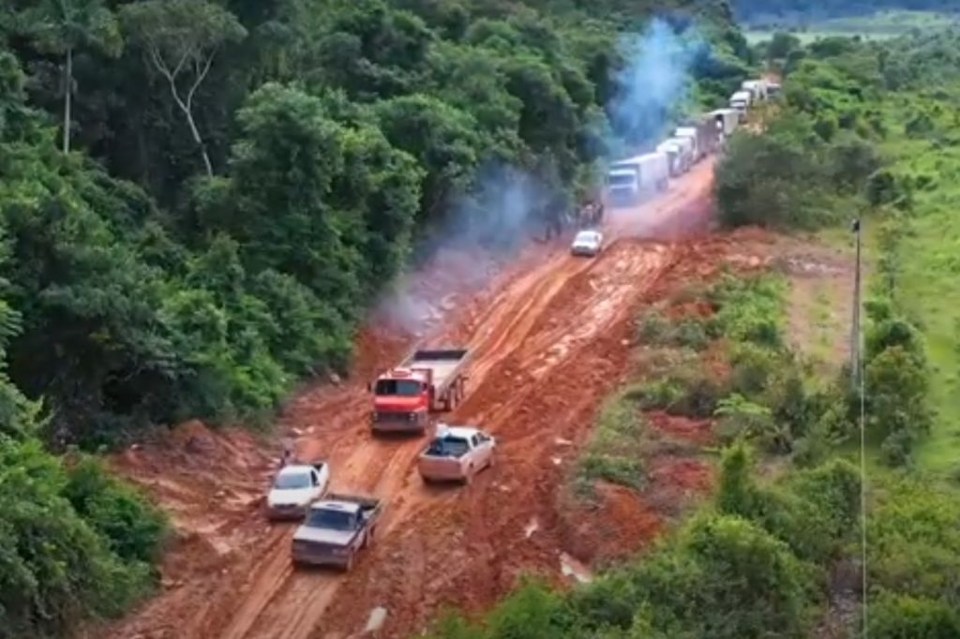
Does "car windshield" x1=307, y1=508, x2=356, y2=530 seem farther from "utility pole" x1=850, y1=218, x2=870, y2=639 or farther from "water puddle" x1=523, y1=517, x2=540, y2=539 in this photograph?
"utility pole" x1=850, y1=218, x2=870, y2=639

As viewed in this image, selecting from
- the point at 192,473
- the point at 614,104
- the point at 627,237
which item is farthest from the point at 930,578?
the point at 614,104

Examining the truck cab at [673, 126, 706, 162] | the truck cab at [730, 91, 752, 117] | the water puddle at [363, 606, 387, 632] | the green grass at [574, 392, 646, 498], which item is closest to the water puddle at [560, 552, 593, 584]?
the green grass at [574, 392, 646, 498]

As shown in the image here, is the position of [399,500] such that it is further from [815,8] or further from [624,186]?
[815,8]

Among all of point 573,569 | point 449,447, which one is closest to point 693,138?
point 449,447

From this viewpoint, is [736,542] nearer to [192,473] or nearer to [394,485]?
[394,485]

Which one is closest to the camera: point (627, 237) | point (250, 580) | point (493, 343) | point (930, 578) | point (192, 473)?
point (930, 578)

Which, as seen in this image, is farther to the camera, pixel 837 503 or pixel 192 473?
pixel 192 473

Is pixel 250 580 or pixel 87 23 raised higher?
pixel 87 23
